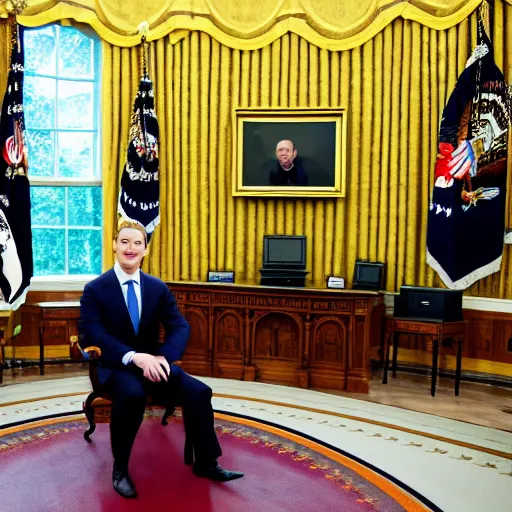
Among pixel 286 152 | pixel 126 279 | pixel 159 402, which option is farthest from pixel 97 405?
pixel 286 152

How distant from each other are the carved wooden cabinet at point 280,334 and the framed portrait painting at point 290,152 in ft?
4.06

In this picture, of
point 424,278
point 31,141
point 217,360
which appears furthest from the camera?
point 31,141

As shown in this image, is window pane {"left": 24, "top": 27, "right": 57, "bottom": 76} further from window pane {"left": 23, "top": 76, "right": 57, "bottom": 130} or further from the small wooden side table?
the small wooden side table

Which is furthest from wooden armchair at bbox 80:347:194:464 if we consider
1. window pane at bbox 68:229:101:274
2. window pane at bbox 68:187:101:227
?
window pane at bbox 68:187:101:227

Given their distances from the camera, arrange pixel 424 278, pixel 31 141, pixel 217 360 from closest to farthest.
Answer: pixel 217 360, pixel 424 278, pixel 31 141

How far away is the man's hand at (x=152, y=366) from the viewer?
2.85m

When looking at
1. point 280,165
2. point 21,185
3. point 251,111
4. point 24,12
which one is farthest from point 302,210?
point 24,12

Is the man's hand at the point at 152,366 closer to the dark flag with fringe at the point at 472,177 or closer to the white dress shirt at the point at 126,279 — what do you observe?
the white dress shirt at the point at 126,279

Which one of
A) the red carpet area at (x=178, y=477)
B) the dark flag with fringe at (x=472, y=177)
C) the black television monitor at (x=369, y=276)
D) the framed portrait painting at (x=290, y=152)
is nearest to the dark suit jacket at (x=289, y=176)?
the framed portrait painting at (x=290, y=152)

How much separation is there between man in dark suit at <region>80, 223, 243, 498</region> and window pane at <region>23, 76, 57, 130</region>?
347 cm

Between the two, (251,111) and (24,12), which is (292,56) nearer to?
(251,111)

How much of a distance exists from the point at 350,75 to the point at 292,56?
620 mm

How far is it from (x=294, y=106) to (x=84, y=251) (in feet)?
8.92

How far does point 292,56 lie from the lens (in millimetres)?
5715
